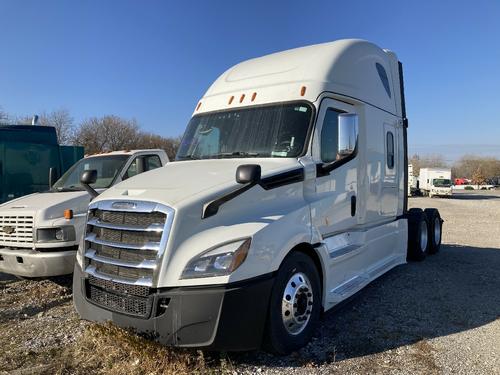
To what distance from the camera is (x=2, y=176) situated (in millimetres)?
10328

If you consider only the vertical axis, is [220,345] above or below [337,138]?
below

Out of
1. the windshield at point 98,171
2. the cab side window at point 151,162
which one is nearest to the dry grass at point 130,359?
the windshield at point 98,171

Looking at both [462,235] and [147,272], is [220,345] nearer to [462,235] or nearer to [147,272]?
[147,272]

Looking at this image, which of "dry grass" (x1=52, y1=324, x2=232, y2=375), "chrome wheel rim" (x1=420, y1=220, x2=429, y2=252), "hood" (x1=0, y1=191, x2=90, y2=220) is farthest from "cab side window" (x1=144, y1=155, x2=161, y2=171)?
"chrome wheel rim" (x1=420, y1=220, x2=429, y2=252)

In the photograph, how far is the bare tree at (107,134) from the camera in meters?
53.7

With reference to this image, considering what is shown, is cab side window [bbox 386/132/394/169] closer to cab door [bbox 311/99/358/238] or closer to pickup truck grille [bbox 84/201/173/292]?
cab door [bbox 311/99/358/238]

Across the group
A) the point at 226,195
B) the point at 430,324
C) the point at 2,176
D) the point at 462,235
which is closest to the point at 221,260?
the point at 226,195

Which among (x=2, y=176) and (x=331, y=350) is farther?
(x=2, y=176)

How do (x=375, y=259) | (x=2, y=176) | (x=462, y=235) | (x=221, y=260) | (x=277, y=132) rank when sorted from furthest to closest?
(x=462, y=235) → (x=2, y=176) → (x=375, y=259) → (x=277, y=132) → (x=221, y=260)

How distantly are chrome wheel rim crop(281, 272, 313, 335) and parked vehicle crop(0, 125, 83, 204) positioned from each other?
7723 mm

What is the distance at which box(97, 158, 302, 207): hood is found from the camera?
409cm

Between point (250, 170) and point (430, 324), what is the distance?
125 inches

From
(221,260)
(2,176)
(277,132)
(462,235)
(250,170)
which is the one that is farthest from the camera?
(462,235)

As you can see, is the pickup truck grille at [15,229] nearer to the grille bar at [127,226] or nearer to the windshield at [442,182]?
the grille bar at [127,226]
